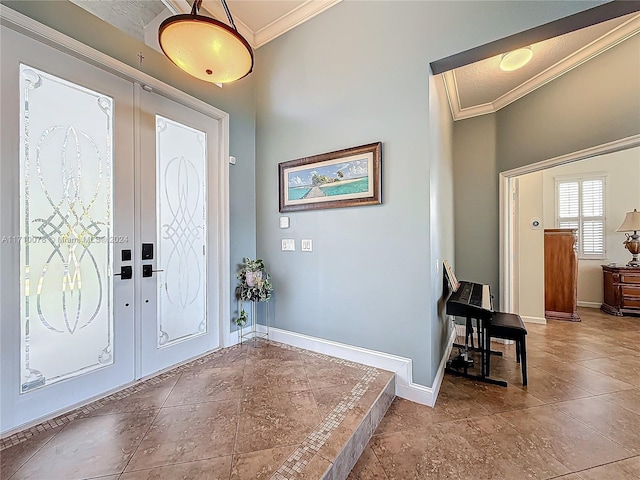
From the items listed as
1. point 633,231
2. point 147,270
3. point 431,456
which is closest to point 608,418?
point 431,456

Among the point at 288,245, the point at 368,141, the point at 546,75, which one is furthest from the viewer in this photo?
the point at 546,75

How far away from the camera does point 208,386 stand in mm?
2043

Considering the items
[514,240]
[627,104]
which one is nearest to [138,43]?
[627,104]

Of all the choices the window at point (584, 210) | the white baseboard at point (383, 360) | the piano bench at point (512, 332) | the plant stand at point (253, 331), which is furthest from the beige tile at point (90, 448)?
the window at point (584, 210)

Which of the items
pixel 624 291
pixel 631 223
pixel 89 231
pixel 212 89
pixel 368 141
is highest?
pixel 212 89

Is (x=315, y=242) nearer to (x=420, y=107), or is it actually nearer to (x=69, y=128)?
(x=420, y=107)

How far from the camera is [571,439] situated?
1729 millimetres

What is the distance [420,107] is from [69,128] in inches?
98.7

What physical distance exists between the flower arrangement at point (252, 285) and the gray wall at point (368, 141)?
16 centimetres

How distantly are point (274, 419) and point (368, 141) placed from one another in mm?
2169

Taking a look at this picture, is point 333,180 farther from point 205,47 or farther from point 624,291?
point 624,291

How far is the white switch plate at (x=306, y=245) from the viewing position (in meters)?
2.67

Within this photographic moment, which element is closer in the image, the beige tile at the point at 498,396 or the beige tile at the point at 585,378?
the beige tile at the point at 498,396

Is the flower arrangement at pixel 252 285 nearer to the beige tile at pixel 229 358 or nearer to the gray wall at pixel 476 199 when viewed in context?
the beige tile at pixel 229 358
